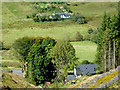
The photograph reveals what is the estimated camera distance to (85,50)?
53.9m

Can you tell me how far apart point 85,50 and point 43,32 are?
26028 millimetres

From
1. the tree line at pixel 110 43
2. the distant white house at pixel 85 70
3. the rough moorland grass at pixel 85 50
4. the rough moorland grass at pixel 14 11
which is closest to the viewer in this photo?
the tree line at pixel 110 43

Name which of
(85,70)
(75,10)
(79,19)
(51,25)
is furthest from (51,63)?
(75,10)

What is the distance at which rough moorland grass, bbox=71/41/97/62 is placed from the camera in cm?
4829

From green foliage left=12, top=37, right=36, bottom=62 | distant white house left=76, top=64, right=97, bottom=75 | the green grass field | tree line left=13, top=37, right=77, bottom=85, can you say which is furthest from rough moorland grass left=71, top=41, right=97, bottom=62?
tree line left=13, top=37, right=77, bottom=85

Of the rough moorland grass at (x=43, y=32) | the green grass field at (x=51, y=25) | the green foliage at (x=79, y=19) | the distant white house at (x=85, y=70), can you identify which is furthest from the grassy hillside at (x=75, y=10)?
the distant white house at (x=85, y=70)

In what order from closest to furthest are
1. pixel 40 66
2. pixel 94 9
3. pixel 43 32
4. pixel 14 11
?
Answer: 1. pixel 40 66
2. pixel 43 32
3. pixel 94 9
4. pixel 14 11

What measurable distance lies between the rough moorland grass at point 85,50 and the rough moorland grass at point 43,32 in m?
9.42

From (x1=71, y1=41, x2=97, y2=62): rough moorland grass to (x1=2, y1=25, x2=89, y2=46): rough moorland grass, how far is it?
9.42 metres

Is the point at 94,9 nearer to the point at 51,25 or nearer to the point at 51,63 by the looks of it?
the point at 51,25

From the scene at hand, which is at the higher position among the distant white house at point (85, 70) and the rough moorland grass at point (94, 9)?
the rough moorland grass at point (94, 9)

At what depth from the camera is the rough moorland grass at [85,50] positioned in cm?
4829

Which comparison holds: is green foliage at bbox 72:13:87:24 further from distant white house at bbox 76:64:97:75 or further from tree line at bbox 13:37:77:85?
tree line at bbox 13:37:77:85

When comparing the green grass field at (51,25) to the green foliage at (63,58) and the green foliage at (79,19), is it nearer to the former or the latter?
the green foliage at (79,19)
